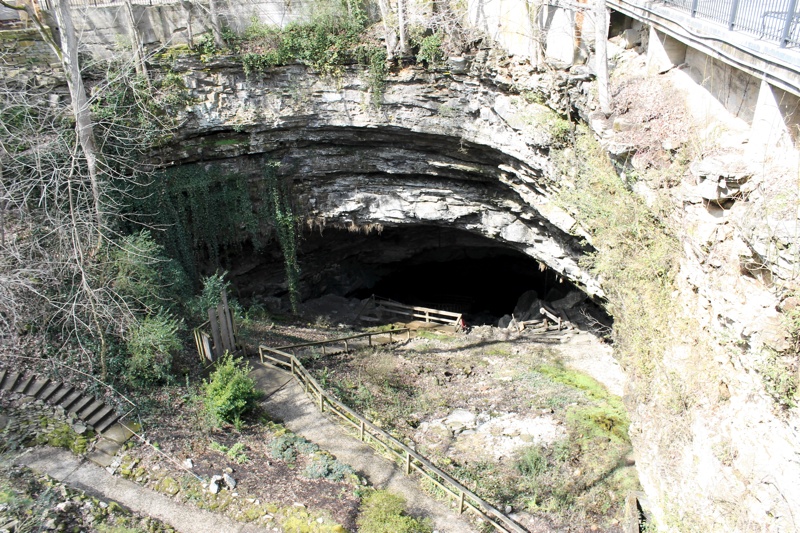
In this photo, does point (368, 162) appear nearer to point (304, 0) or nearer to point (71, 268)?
point (304, 0)

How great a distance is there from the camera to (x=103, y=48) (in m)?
13.2

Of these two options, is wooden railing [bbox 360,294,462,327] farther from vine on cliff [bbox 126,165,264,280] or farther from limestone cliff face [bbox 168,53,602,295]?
vine on cliff [bbox 126,165,264,280]

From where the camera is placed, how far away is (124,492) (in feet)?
26.9

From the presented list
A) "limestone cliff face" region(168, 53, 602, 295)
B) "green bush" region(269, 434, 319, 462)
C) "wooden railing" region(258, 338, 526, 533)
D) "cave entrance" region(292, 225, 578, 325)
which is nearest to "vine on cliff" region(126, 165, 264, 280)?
"limestone cliff face" region(168, 53, 602, 295)

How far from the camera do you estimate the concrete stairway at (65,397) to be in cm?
936

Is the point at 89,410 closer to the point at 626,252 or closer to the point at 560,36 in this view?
the point at 626,252

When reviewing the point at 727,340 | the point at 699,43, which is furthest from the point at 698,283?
the point at 699,43

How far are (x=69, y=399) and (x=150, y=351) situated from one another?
5.11 feet

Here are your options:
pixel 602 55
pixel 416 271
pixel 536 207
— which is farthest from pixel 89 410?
pixel 416 271

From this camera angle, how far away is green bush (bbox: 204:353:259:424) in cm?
958

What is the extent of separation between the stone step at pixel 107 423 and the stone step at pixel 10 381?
1823mm

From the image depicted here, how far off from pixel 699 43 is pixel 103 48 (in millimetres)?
13349

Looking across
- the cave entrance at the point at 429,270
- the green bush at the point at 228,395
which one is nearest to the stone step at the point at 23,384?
the green bush at the point at 228,395

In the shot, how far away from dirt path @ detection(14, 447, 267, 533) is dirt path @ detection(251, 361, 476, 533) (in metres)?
2.07
